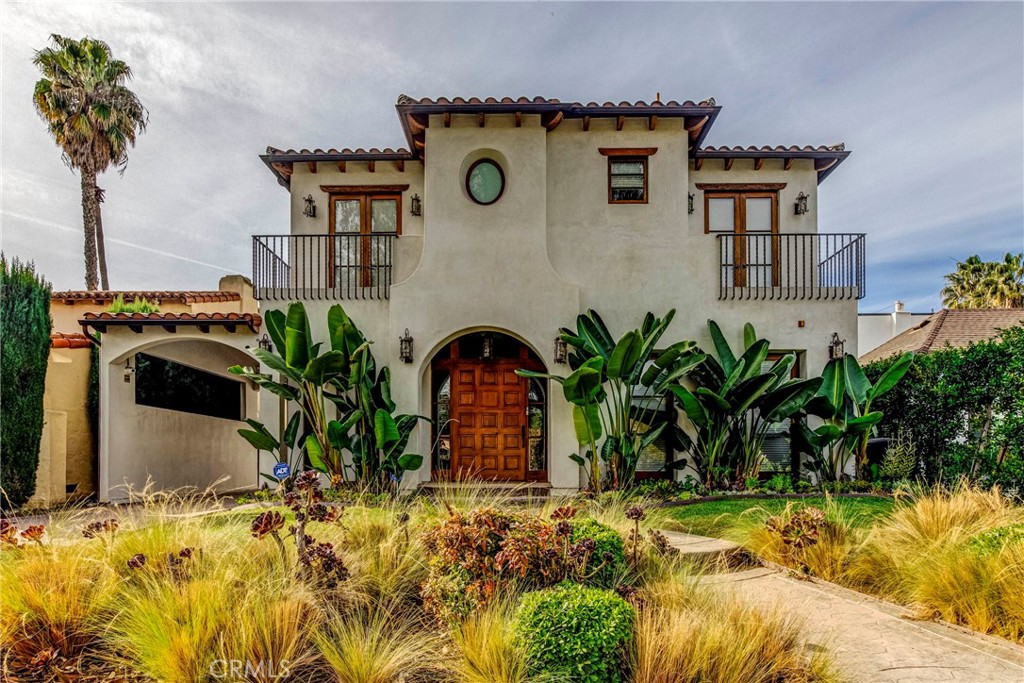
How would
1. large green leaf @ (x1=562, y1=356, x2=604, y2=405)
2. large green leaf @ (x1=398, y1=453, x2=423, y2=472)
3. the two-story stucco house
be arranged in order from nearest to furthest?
large green leaf @ (x1=562, y1=356, x2=604, y2=405) → large green leaf @ (x1=398, y1=453, x2=423, y2=472) → the two-story stucco house

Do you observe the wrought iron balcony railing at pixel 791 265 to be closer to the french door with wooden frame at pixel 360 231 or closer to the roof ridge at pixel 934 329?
the french door with wooden frame at pixel 360 231

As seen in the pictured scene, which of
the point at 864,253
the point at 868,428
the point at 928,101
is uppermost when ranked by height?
the point at 928,101

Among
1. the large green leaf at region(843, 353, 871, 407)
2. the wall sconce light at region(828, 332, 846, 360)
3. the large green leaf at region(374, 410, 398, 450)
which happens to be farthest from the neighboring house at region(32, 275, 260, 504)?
the wall sconce light at region(828, 332, 846, 360)

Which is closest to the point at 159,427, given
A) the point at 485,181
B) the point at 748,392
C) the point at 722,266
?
the point at 485,181

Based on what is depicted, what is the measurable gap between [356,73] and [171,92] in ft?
11.3

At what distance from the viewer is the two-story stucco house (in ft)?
36.4

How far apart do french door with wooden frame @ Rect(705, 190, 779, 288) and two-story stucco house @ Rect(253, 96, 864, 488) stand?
0.04m

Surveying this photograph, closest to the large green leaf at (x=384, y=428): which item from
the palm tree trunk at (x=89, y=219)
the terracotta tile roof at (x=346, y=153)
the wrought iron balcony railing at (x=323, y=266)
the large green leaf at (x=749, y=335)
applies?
the wrought iron balcony railing at (x=323, y=266)

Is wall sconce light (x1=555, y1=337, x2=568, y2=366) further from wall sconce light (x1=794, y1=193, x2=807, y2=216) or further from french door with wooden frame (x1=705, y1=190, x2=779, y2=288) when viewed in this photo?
wall sconce light (x1=794, y1=193, x2=807, y2=216)

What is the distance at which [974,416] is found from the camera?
938 cm

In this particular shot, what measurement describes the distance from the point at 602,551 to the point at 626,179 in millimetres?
9297

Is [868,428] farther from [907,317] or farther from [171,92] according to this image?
[907,317]

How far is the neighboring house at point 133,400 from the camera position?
36.9 ft

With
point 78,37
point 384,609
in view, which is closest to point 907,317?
point 384,609
